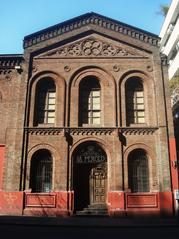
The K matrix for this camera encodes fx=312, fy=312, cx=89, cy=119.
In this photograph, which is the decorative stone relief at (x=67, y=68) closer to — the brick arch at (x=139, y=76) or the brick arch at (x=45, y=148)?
the brick arch at (x=139, y=76)

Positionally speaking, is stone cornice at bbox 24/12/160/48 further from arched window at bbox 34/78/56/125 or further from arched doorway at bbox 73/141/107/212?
arched doorway at bbox 73/141/107/212

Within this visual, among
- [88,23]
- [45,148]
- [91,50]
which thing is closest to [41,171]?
[45,148]

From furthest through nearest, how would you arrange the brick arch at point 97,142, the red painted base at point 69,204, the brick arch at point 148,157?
1. the brick arch at point 97,142
2. the brick arch at point 148,157
3. the red painted base at point 69,204

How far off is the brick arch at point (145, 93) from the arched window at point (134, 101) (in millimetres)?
266

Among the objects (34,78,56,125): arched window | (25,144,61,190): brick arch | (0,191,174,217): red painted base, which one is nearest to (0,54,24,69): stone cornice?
(34,78,56,125): arched window

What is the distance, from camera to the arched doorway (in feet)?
61.8

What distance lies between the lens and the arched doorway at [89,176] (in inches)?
742

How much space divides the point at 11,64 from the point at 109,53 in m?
6.61

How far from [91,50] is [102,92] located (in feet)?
10.0

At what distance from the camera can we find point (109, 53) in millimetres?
21000

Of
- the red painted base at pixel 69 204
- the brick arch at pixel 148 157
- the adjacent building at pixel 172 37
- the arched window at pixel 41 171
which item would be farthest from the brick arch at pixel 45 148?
the adjacent building at pixel 172 37

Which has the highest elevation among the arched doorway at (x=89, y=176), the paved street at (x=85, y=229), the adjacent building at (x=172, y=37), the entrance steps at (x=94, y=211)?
the adjacent building at (x=172, y=37)

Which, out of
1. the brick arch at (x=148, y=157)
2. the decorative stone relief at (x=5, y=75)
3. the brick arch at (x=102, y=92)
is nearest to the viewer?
the brick arch at (x=148, y=157)

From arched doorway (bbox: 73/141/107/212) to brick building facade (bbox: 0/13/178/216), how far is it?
0.20 ft
